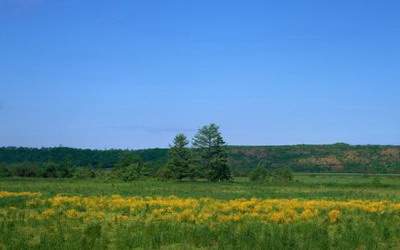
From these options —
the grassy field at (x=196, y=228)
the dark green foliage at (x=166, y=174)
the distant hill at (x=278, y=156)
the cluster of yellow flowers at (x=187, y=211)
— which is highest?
the distant hill at (x=278, y=156)

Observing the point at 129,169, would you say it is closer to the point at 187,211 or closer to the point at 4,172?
the point at 4,172

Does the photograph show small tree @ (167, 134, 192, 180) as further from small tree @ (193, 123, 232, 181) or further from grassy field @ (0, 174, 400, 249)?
grassy field @ (0, 174, 400, 249)

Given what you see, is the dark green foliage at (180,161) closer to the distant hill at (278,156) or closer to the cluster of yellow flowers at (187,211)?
the cluster of yellow flowers at (187,211)

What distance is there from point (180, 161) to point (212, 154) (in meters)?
5.32

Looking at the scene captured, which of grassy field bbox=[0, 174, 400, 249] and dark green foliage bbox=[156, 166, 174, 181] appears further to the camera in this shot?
dark green foliage bbox=[156, 166, 174, 181]

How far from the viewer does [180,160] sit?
83562 millimetres

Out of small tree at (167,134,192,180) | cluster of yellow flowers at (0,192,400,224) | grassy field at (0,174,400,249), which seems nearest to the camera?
grassy field at (0,174,400,249)

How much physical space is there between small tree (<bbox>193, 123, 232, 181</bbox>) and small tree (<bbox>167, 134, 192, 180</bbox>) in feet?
8.69

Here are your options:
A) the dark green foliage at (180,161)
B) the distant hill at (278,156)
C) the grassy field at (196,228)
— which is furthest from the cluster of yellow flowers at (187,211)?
the distant hill at (278,156)

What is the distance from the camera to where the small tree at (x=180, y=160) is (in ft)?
274

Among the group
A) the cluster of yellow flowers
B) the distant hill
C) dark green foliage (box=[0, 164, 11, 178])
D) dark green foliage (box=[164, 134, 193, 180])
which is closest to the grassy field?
the cluster of yellow flowers

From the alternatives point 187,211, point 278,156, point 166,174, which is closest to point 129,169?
point 166,174

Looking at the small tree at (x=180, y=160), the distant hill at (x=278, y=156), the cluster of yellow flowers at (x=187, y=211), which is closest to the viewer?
the cluster of yellow flowers at (x=187, y=211)

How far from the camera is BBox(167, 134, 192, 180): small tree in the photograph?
83375 millimetres
